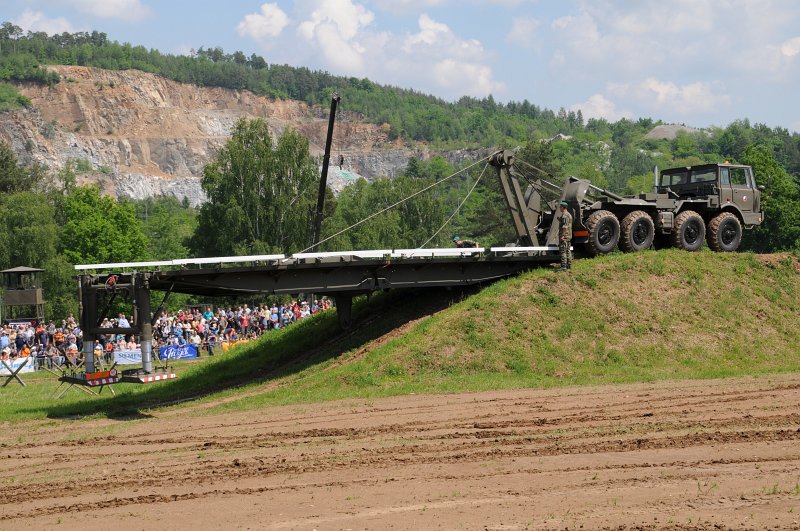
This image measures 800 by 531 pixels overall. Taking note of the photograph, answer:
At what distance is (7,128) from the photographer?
189875mm

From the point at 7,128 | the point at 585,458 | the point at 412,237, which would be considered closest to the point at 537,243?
the point at 585,458

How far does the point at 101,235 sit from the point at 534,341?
6760 cm

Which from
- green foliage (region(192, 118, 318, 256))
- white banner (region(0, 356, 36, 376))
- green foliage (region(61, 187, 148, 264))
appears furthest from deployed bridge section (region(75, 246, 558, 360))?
green foliage (region(61, 187, 148, 264))

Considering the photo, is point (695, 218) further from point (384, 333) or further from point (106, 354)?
point (106, 354)

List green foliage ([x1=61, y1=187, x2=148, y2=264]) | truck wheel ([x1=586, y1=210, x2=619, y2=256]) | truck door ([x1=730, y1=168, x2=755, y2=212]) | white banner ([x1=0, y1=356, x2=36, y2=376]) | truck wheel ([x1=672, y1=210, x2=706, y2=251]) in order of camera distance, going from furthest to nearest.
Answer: green foliage ([x1=61, y1=187, x2=148, y2=264]) → white banner ([x1=0, y1=356, x2=36, y2=376]) → truck door ([x1=730, y1=168, x2=755, y2=212]) → truck wheel ([x1=672, y1=210, x2=706, y2=251]) → truck wheel ([x1=586, y1=210, x2=619, y2=256])

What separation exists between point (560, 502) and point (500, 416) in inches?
249

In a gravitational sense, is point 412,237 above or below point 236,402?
above

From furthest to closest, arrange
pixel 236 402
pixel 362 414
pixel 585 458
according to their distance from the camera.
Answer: pixel 236 402, pixel 362 414, pixel 585 458

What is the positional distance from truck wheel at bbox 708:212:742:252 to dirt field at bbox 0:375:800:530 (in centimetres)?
1107

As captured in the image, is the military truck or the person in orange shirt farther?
the person in orange shirt

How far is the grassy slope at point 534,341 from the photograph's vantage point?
22.2 meters

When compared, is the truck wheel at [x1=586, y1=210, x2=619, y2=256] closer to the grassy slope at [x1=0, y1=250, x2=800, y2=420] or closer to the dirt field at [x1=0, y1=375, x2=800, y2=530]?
the grassy slope at [x1=0, y1=250, x2=800, y2=420]

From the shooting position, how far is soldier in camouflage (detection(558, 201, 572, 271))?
84.8ft

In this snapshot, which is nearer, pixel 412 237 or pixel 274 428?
pixel 274 428
